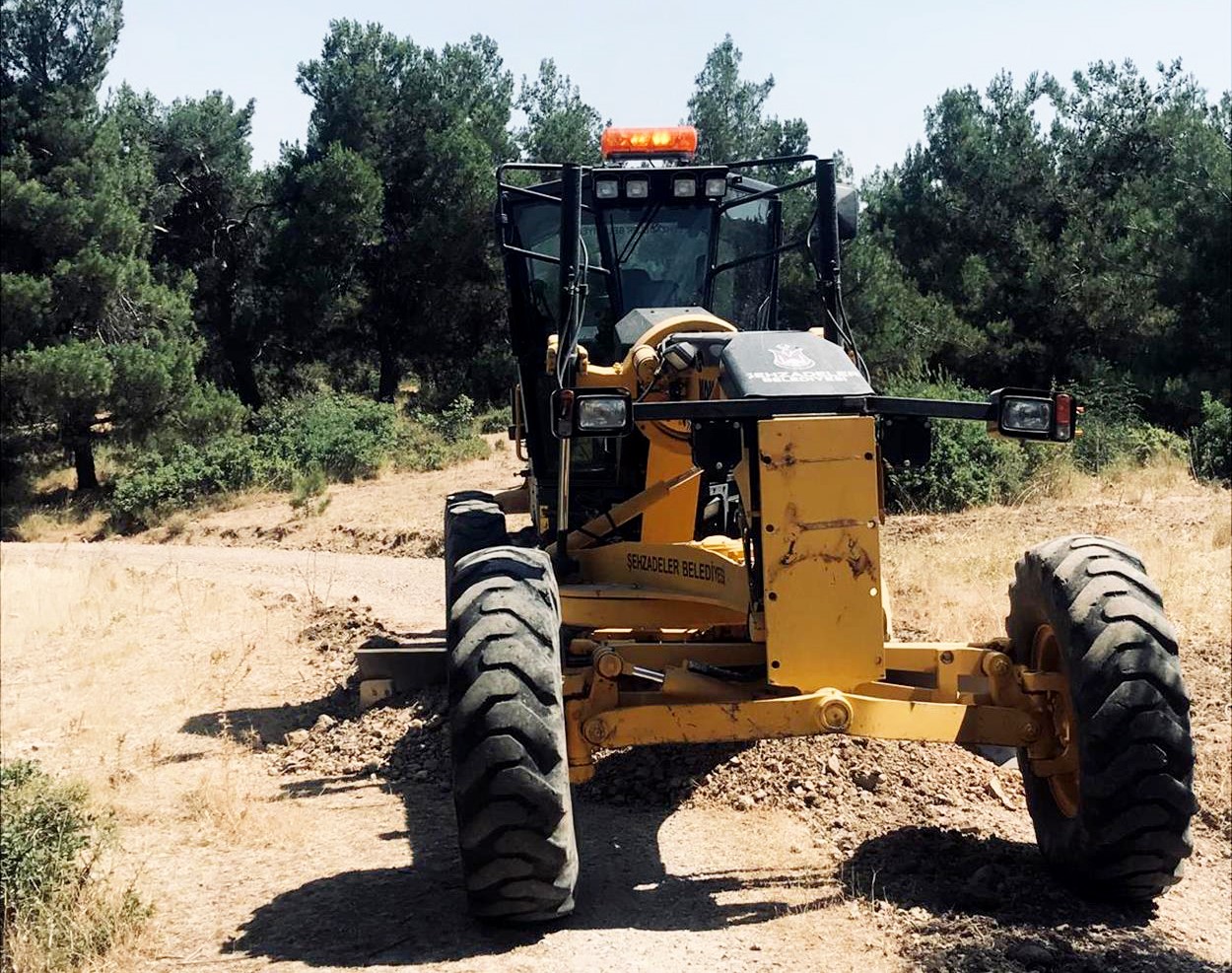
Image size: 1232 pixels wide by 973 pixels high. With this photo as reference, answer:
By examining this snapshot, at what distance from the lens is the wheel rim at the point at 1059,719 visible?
539cm

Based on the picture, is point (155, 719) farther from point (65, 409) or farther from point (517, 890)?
point (65, 409)

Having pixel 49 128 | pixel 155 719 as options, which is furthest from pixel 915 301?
pixel 155 719

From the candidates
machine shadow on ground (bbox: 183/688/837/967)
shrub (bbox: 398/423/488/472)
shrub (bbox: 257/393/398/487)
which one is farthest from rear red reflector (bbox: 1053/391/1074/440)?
shrub (bbox: 257/393/398/487)

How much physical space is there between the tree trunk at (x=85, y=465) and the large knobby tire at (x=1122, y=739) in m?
23.5

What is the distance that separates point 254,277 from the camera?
102ft

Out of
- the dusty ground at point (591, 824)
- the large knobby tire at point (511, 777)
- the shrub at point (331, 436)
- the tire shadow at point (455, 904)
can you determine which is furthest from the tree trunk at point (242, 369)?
the large knobby tire at point (511, 777)

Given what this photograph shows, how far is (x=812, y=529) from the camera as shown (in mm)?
4961

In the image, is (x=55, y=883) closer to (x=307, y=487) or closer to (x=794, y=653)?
(x=794, y=653)

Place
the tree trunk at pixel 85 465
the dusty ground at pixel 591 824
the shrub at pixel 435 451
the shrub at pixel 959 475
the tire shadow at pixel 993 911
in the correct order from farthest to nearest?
1. the tree trunk at pixel 85 465
2. the shrub at pixel 435 451
3. the shrub at pixel 959 475
4. the dusty ground at pixel 591 824
5. the tire shadow at pixel 993 911

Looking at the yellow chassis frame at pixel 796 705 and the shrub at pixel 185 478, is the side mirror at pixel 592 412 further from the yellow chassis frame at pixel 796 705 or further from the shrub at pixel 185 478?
the shrub at pixel 185 478

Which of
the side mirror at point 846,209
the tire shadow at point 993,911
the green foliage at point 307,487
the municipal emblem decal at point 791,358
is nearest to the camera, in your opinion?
the tire shadow at point 993,911

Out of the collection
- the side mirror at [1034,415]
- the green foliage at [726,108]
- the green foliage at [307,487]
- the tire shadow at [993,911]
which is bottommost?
the tire shadow at [993,911]

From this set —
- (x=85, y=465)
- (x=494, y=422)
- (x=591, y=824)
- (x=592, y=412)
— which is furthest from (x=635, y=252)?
(x=85, y=465)

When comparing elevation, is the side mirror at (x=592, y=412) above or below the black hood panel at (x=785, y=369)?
below
